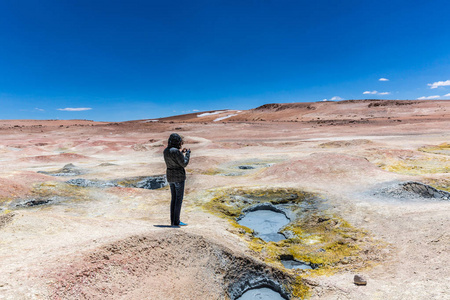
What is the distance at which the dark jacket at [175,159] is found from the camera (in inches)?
257

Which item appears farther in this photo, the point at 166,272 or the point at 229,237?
the point at 229,237

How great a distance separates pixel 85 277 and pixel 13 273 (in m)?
1.00

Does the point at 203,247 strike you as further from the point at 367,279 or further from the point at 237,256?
the point at 367,279

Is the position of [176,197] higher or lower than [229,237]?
higher

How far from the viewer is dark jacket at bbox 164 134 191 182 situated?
21.4 feet

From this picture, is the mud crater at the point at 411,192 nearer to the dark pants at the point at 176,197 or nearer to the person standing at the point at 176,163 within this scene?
the dark pants at the point at 176,197

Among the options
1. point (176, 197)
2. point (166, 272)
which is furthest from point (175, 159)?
point (166, 272)

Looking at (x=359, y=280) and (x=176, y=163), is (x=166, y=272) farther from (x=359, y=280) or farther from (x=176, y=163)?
(x=359, y=280)

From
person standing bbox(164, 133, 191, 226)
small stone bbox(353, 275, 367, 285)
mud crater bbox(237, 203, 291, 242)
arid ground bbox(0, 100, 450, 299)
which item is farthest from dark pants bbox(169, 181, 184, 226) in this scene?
small stone bbox(353, 275, 367, 285)

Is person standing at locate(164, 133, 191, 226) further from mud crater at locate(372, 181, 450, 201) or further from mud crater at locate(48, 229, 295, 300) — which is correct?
mud crater at locate(372, 181, 450, 201)

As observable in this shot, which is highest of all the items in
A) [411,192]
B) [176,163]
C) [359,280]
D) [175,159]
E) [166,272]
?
[175,159]

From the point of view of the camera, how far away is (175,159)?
6566 mm

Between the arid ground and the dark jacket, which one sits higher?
the dark jacket

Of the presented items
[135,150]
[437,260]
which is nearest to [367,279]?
[437,260]
